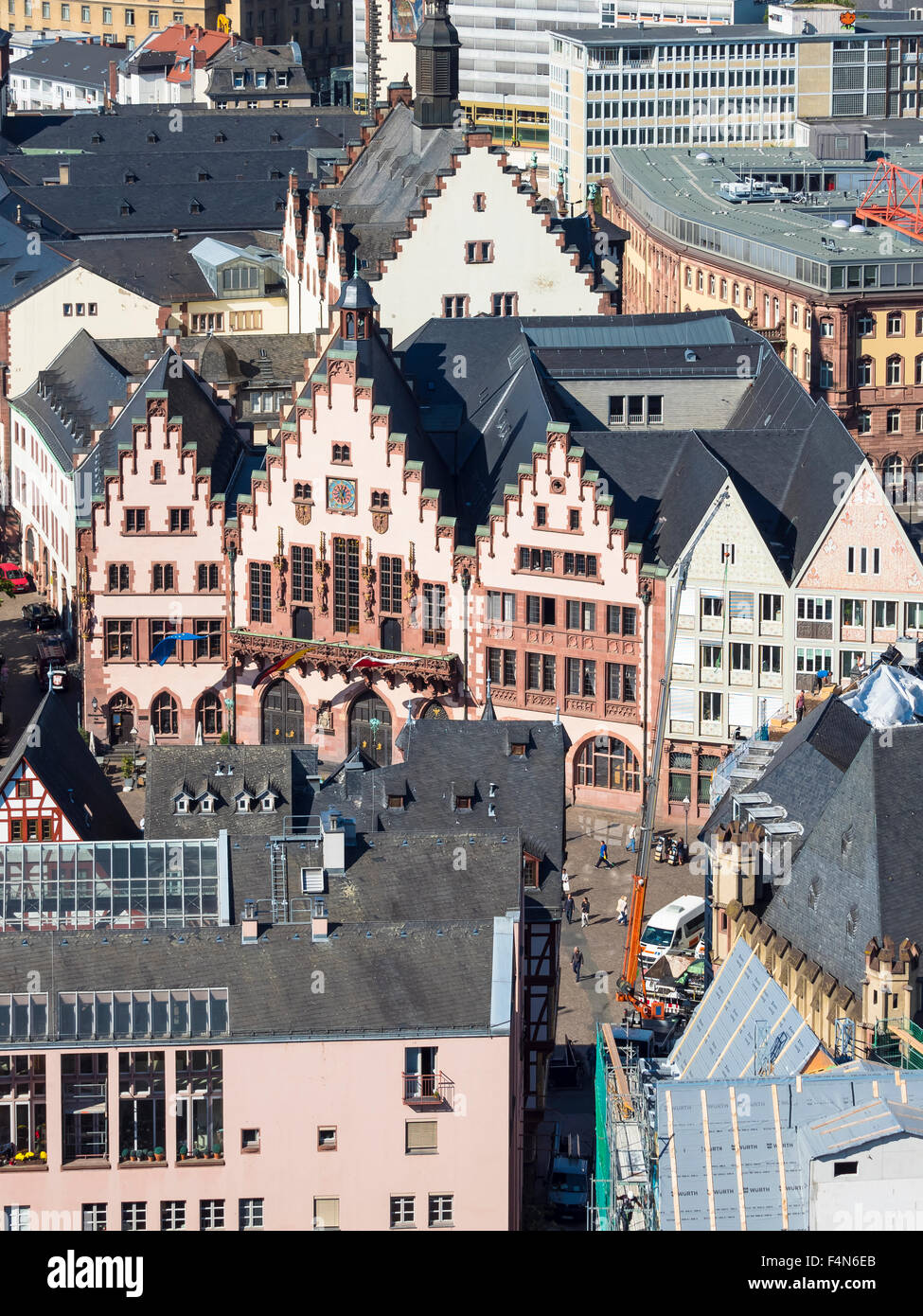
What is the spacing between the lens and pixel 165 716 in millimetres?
163500

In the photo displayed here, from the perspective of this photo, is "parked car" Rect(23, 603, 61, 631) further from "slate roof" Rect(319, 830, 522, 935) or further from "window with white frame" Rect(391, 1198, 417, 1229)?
"window with white frame" Rect(391, 1198, 417, 1229)

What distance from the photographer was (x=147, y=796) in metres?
118

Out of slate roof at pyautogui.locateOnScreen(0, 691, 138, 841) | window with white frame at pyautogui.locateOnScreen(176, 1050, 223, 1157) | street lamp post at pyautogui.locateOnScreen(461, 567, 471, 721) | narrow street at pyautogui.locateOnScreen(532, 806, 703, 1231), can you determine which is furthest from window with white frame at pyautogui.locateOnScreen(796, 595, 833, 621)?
window with white frame at pyautogui.locateOnScreen(176, 1050, 223, 1157)

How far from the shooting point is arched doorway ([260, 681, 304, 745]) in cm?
16088

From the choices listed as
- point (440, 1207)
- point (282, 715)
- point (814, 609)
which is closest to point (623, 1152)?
point (440, 1207)

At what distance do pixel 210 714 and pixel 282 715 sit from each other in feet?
→ 13.3

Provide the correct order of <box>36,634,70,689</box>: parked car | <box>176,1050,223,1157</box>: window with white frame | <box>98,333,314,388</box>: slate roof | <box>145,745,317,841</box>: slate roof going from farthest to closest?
1. <box>98,333,314,388</box>: slate roof
2. <box>36,634,70,689</box>: parked car
3. <box>145,745,317,841</box>: slate roof
4. <box>176,1050,223,1157</box>: window with white frame

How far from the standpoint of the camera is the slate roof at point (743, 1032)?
94938 mm

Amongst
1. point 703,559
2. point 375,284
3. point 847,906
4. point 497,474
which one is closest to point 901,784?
point 847,906

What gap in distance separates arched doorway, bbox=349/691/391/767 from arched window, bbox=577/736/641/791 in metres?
9.89

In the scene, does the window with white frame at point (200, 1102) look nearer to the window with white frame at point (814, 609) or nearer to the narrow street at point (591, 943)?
the narrow street at point (591, 943)

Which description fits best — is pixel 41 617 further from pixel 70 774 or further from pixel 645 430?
pixel 70 774

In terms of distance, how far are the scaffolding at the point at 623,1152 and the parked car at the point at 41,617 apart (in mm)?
85582
